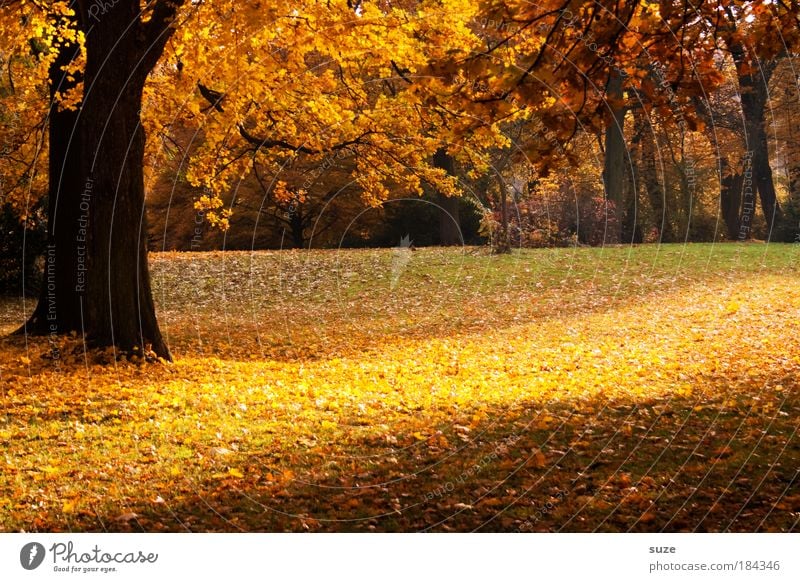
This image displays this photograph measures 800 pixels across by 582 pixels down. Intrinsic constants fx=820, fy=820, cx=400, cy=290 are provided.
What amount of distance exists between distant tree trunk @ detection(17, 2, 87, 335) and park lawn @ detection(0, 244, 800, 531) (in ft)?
2.47

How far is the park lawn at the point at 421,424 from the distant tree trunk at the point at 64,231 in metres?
0.75

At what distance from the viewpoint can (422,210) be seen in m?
33.4

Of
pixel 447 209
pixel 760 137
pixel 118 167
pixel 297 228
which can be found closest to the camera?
pixel 118 167

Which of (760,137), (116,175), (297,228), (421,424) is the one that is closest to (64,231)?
(116,175)

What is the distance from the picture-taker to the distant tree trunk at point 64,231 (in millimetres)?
12531

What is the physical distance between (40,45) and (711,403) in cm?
1461

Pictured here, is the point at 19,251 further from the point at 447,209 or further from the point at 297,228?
the point at 447,209

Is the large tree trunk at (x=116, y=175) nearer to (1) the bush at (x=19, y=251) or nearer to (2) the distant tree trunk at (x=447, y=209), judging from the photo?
(1) the bush at (x=19, y=251)

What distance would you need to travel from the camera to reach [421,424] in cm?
850

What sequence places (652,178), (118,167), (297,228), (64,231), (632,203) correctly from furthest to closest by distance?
(632,203)
(652,178)
(297,228)
(64,231)
(118,167)

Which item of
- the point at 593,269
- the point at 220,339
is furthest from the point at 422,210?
the point at 220,339

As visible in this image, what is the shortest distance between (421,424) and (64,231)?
288 inches

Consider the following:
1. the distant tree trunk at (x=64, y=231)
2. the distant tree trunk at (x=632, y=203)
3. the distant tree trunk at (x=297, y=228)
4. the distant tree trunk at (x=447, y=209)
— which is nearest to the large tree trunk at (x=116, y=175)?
the distant tree trunk at (x=64, y=231)

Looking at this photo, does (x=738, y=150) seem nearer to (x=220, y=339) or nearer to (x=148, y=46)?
(x=220, y=339)
